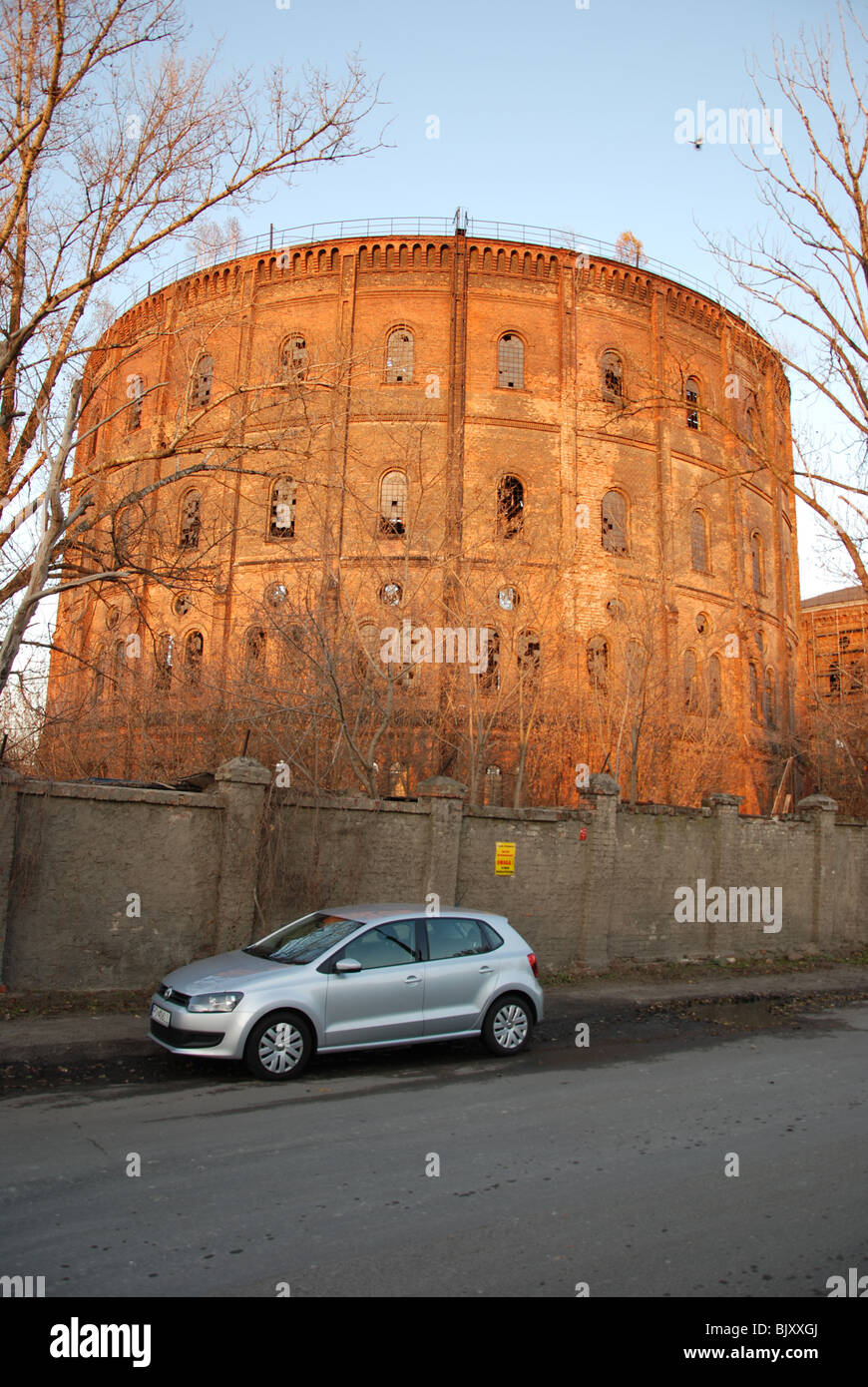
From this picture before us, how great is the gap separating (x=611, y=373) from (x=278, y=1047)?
87.7 ft

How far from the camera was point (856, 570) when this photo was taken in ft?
46.7

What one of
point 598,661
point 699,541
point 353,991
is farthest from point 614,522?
point 353,991

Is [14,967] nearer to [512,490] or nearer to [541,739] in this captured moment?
[541,739]

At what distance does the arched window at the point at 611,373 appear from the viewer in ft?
96.9

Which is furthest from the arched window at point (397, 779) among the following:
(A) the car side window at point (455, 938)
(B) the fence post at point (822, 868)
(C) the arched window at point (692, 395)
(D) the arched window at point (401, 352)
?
(C) the arched window at point (692, 395)

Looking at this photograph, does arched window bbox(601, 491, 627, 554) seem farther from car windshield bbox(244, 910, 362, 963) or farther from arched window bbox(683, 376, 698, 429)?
→ car windshield bbox(244, 910, 362, 963)

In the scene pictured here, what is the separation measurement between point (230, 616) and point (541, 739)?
33.1 ft

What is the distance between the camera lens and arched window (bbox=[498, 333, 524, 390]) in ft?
94.8

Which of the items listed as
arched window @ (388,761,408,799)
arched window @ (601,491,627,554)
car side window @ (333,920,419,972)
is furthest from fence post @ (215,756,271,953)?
arched window @ (601,491,627,554)

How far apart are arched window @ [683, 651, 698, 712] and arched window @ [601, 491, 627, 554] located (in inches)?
162

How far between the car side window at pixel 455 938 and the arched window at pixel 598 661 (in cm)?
1477

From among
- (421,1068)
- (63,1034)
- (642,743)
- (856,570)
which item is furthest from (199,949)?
(642,743)

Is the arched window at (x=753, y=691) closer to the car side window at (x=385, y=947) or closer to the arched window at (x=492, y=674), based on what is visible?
the arched window at (x=492, y=674)

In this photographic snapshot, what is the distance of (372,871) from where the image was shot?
12711 mm
